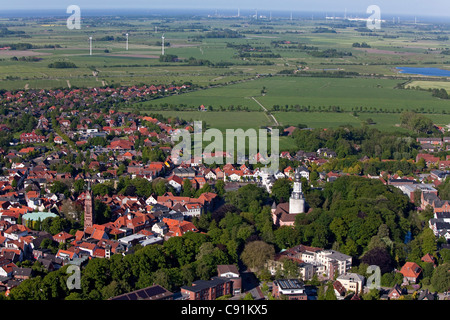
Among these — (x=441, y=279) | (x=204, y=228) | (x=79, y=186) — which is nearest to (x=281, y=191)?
(x=204, y=228)

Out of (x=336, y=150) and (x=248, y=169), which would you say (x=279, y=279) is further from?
(x=336, y=150)

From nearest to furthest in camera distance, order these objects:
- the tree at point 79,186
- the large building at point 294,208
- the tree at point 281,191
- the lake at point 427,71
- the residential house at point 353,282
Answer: the residential house at point 353,282 → the large building at point 294,208 → the tree at point 281,191 → the tree at point 79,186 → the lake at point 427,71

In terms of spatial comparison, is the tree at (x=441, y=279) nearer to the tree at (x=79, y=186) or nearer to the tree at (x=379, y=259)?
the tree at (x=379, y=259)

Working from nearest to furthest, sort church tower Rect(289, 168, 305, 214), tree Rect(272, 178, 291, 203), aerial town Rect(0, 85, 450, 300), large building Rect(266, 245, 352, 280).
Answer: aerial town Rect(0, 85, 450, 300), large building Rect(266, 245, 352, 280), church tower Rect(289, 168, 305, 214), tree Rect(272, 178, 291, 203)

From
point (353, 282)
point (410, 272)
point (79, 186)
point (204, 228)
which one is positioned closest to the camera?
point (353, 282)

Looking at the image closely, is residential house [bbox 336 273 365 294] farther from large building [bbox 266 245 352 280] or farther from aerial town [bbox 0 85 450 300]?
large building [bbox 266 245 352 280]

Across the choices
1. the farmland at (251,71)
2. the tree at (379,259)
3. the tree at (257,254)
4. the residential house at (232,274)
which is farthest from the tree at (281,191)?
the farmland at (251,71)

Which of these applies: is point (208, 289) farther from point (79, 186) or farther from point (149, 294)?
point (79, 186)

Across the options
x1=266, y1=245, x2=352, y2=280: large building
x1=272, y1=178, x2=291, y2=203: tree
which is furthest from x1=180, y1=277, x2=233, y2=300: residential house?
x1=272, y1=178, x2=291, y2=203: tree

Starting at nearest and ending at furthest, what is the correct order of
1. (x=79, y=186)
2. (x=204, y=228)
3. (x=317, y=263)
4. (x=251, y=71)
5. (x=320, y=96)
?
1. (x=317, y=263)
2. (x=204, y=228)
3. (x=79, y=186)
4. (x=320, y=96)
5. (x=251, y=71)
